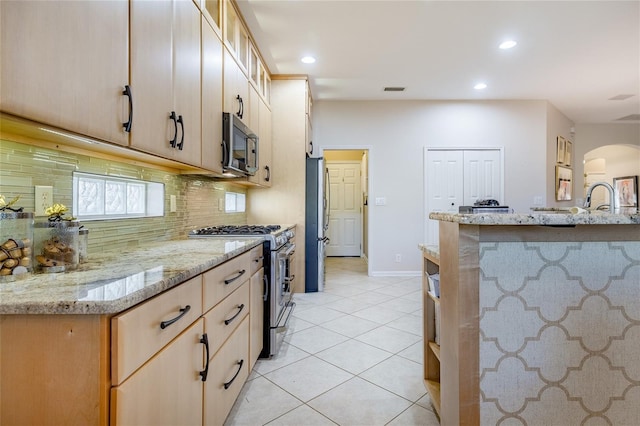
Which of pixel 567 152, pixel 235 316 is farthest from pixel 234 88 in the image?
pixel 567 152

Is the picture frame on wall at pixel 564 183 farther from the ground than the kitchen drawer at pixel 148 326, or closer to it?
farther from the ground

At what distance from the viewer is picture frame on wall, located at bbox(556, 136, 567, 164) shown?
5.27 metres

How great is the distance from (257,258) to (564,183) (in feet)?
18.8

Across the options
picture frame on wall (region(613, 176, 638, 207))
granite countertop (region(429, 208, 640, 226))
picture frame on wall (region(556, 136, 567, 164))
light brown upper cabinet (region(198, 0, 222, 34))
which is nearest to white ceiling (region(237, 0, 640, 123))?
light brown upper cabinet (region(198, 0, 222, 34))

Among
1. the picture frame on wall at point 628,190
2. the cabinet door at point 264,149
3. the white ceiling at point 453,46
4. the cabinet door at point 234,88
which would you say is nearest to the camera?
the cabinet door at point 234,88

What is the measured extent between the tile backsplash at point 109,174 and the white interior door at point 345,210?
4.28 metres

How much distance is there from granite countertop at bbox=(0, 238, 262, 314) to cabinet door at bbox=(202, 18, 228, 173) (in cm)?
80

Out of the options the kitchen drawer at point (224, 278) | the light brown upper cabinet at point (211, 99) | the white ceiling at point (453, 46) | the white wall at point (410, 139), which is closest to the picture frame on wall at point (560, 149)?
the white wall at point (410, 139)

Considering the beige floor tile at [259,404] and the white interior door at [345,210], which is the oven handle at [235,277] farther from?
the white interior door at [345,210]

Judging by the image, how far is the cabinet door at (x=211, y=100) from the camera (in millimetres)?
1873

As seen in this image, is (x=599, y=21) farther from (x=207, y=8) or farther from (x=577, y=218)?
(x=207, y=8)

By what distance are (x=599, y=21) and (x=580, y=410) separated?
10.8 feet

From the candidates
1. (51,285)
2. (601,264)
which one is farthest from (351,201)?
(51,285)

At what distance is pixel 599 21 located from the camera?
9.29 ft
